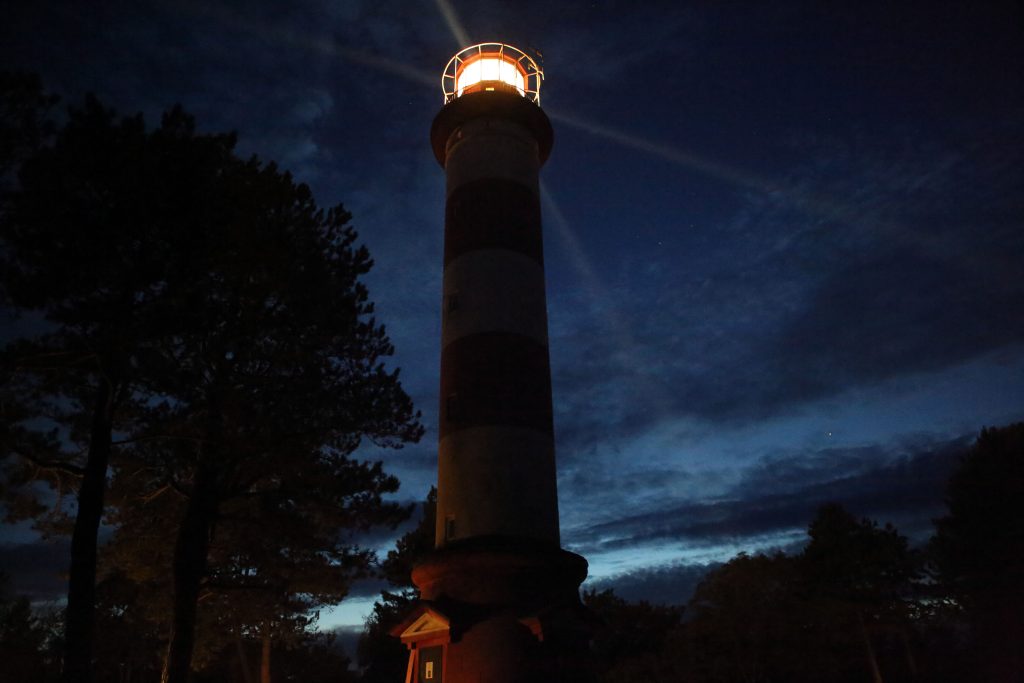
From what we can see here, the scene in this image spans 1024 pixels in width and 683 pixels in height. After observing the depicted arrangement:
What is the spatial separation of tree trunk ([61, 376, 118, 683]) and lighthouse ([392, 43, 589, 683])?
19.3 feet

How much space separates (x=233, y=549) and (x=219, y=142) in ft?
34.3

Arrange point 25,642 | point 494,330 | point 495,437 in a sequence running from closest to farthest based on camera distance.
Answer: point 495,437 < point 494,330 < point 25,642

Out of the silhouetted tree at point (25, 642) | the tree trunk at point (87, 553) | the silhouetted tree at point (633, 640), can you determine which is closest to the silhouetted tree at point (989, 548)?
the silhouetted tree at point (633, 640)

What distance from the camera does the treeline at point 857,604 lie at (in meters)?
31.8

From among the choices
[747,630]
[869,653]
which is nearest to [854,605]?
[869,653]

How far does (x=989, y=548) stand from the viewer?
3269 centimetres

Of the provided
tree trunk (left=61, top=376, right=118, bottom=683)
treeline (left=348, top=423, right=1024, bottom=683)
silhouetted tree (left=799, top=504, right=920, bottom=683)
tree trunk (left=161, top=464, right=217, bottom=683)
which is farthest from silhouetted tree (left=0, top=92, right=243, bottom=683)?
silhouetted tree (left=799, top=504, right=920, bottom=683)

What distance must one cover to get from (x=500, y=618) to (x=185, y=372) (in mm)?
7973

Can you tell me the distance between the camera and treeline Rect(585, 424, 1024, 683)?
31.8 meters

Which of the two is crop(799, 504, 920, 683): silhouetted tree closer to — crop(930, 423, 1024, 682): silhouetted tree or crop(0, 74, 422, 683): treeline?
crop(930, 423, 1024, 682): silhouetted tree

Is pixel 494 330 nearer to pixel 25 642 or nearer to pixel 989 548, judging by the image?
pixel 989 548

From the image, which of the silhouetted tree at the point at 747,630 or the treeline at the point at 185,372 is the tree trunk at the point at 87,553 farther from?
the silhouetted tree at the point at 747,630

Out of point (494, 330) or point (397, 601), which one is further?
point (397, 601)

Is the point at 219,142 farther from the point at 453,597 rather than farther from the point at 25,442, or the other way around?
the point at 453,597
